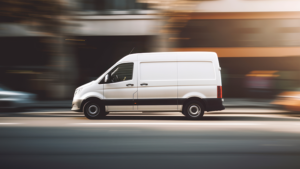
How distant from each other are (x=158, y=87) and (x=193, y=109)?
123 cm

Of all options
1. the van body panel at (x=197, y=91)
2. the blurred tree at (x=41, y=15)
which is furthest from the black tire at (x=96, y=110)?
the blurred tree at (x=41, y=15)

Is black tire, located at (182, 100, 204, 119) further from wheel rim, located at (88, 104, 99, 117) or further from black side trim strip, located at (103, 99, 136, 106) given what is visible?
wheel rim, located at (88, 104, 99, 117)

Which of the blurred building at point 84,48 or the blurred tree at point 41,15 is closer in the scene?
the blurred tree at point 41,15

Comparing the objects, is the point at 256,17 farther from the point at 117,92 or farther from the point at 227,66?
the point at 117,92

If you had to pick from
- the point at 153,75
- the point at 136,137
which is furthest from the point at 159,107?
the point at 136,137

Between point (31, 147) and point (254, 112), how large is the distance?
8077 millimetres

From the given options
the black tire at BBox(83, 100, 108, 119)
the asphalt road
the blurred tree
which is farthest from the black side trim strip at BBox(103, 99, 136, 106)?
the blurred tree

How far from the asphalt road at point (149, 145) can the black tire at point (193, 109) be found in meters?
0.90

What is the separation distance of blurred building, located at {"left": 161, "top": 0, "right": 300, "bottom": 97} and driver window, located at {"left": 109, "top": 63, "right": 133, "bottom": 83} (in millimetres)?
6947

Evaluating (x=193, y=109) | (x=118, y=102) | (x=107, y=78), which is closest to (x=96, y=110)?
(x=118, y=102)

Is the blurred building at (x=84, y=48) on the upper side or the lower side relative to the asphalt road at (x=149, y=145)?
upper

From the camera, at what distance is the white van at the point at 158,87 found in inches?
331

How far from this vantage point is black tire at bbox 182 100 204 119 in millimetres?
8492

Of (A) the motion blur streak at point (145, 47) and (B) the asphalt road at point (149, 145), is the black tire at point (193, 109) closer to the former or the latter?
(A) the motion blur streak at point (145, 47)
